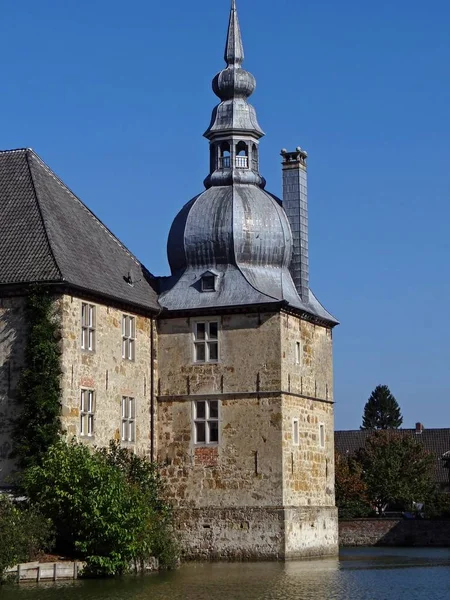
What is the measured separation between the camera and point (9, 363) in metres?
40.3

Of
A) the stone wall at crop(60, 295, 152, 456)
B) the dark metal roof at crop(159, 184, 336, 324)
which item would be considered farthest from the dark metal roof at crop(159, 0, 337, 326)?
the stone wall at crop(60, 295, 152, 456)

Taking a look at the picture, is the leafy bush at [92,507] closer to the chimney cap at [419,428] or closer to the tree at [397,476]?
the tree at [397,476]

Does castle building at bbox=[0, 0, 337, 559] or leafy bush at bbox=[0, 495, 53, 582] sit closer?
leafy bush at bbox=[0, 495, 53, 582]

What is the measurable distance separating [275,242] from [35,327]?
1057cm

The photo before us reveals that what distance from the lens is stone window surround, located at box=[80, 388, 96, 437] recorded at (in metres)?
41.0

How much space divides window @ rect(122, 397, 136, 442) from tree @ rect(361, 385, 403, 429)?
7894 centimetres

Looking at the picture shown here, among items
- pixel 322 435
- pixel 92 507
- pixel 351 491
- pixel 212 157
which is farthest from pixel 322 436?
pixel 351 491

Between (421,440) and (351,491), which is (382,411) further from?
(351,491)

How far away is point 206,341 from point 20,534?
12275mm

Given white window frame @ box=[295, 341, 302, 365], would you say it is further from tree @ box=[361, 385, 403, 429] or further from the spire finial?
tree @ box=[361, 385, 403, 429]

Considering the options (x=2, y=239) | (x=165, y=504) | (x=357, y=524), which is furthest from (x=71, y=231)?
(x=357, y=524)

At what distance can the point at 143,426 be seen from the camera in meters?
44.8

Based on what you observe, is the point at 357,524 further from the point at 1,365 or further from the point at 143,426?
the point at 1,365

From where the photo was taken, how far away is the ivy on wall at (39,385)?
129ft
